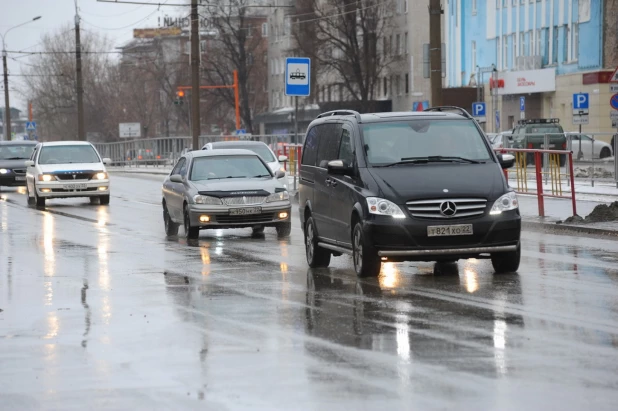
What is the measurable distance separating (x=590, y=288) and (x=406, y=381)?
5.44m

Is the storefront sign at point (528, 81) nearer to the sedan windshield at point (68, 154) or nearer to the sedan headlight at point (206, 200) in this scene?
the sedan windshield at point (68, 154)

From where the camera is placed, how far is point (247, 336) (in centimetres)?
1027

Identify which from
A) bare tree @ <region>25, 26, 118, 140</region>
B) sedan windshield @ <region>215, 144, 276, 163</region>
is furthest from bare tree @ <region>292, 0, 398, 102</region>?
sedan windshield @ <region>215, 144, 276, 163</region>

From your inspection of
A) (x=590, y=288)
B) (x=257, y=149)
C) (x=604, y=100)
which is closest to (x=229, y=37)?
(x=604, y=100)

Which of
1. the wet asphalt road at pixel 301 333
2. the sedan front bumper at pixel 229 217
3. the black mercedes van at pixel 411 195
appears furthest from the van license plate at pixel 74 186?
the black mercedes van at pixel 411 195

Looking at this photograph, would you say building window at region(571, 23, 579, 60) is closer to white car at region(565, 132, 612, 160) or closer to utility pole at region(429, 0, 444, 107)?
white car at region(565, 132, 612, 160)

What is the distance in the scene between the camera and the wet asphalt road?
7.89 meters

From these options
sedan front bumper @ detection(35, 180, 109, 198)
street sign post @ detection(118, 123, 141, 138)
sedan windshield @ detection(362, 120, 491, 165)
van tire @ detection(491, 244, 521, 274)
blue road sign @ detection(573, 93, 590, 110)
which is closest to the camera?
van tire @ detection(491, 244, 521, 274)

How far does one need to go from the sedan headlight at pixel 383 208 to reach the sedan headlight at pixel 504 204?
3.13 ft

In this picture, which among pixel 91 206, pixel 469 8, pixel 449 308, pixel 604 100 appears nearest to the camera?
pixel 449 308

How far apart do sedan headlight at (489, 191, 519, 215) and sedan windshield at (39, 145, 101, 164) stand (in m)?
21.6

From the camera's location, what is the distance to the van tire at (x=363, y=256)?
1418 cm

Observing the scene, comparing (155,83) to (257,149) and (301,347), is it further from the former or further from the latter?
(301,347)

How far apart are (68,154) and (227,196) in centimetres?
1435
